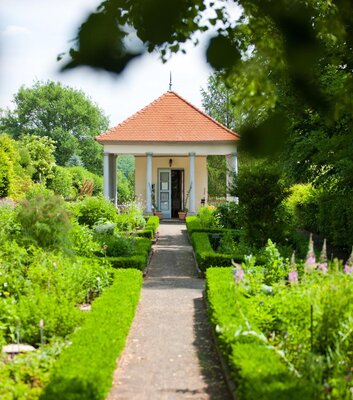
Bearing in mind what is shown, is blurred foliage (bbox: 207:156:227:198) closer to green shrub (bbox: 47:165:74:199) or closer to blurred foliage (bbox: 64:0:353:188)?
green shrub (bbox: 47:165:74:199)

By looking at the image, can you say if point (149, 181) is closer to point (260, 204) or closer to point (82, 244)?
point (260, 204)

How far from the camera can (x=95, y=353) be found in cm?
539

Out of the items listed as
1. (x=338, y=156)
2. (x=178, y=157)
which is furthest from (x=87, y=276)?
(x=178, y=157)

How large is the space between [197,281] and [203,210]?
10950mm

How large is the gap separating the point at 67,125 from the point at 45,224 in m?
50.0

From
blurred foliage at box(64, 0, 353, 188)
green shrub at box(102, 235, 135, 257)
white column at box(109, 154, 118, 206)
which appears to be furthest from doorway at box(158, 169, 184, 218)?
blurred foliage at box(64, 0, 353, 188)

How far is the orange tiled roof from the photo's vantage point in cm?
Result: 2512

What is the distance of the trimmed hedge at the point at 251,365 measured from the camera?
4.20 meters

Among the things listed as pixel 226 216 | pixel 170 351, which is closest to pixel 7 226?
pixel 170 351

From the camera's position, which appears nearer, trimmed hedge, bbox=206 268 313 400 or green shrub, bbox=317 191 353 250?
trimmed hedge, bbox=206 268 313 400

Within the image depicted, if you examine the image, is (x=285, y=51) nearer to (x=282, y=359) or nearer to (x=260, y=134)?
(x=260, y=134)

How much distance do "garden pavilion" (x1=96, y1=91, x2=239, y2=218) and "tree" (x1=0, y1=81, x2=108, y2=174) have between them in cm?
2216

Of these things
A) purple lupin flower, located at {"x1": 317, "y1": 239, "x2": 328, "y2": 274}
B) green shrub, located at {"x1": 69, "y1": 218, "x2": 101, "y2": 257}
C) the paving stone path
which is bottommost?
the paving stone path

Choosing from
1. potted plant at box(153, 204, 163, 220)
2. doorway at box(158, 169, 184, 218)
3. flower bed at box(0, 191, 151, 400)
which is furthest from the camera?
doorway at box(158, 169, 184, 218)
